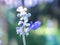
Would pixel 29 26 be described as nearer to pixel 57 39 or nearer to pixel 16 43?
pixel 16 43

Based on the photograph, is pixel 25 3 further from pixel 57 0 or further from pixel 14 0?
pixel 57 0

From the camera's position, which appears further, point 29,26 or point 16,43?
point 16,43

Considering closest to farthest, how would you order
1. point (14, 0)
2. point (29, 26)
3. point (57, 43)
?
point (29, 26)
point (14, 0)
point (57, 43)

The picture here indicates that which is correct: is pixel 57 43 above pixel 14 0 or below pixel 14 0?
below

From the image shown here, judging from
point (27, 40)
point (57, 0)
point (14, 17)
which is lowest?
point (27, 40)

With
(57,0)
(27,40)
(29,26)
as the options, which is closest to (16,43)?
(27,40)

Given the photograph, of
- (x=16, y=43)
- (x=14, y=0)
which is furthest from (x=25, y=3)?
(x=16, y=43)

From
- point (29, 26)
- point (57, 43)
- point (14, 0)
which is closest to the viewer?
point (29, 26)
